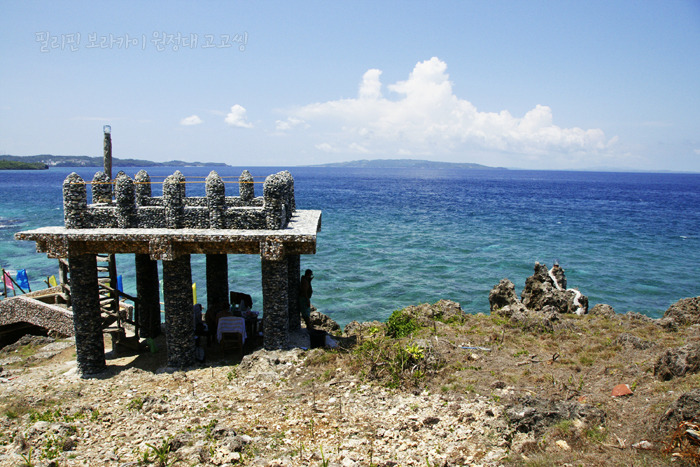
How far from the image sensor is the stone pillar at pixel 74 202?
15156 millimetres

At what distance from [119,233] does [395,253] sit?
34638 millimetres

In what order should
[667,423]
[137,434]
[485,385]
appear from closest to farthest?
[667,423] → [137,434] → [485,385]

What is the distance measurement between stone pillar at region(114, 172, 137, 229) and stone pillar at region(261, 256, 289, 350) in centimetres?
470

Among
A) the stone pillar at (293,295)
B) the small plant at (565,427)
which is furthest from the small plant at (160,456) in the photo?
the stone pillar at (293,295)

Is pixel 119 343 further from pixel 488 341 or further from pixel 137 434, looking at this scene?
pixel 488 341

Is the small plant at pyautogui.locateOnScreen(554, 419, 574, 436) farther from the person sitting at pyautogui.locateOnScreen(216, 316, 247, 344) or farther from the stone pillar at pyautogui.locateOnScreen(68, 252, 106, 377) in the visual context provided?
the stone pillar at pyautogui.locateOnScreen(68, 252, 106, 377)

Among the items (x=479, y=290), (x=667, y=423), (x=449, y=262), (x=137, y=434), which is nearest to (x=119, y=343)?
(x=137, y=434)

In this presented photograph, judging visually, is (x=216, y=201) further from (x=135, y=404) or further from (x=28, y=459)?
(x=28, y=459)

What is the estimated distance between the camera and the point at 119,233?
14.8m

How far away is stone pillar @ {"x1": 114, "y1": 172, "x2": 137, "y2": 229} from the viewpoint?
15.4m

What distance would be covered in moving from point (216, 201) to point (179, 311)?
13.1ft

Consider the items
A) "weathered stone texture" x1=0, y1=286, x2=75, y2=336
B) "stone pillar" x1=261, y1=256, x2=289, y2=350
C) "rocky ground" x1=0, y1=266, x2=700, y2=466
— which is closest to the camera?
"rocky ground" x1=0, y1=266, x2=700, y2=466

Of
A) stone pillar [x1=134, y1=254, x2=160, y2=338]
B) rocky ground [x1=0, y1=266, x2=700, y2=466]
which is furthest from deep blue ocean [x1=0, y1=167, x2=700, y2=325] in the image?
rocky ground [x1=0, y1=266, x2=700, y2=466]

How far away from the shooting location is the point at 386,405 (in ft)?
39.7
